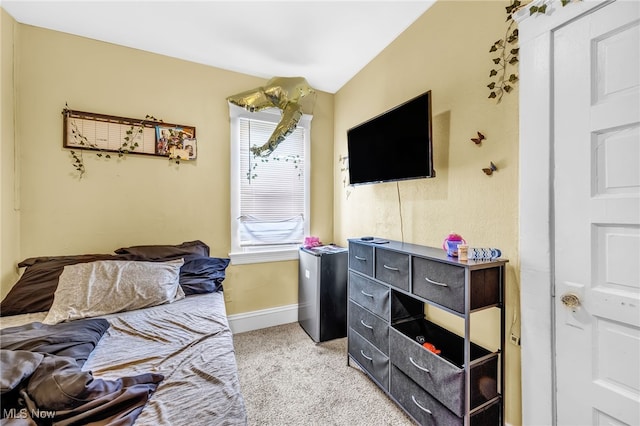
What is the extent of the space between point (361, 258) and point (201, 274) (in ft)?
4.38

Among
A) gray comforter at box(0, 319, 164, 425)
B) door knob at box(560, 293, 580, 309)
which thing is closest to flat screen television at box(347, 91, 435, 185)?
door knob at box(560, 293, 580, 309)

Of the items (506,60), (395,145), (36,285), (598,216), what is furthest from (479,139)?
(36,285)

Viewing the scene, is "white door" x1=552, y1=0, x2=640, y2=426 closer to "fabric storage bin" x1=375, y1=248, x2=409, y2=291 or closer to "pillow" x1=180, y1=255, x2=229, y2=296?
"fabric storage bin" x1=375, y1=248, x2=409, y2=291

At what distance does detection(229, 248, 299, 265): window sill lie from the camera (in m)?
2.68

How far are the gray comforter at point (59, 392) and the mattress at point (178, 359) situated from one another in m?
0.07

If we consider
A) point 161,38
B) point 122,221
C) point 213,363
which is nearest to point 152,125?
point 161,38

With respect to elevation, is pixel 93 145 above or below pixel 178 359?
above

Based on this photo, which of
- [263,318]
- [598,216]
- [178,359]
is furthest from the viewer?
[263,318]

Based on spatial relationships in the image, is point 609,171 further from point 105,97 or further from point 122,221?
point 105,97

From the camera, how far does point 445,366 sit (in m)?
1.33

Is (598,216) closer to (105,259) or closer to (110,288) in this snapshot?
(110,288)

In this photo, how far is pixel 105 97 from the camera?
7.33 ft

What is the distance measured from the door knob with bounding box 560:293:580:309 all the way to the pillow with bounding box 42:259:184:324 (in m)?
2.32

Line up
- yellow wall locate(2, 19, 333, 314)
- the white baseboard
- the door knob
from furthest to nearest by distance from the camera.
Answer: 1. the white baseboard
2. yellow wall locate(2, 19, 333, 314)
3. the door knob
